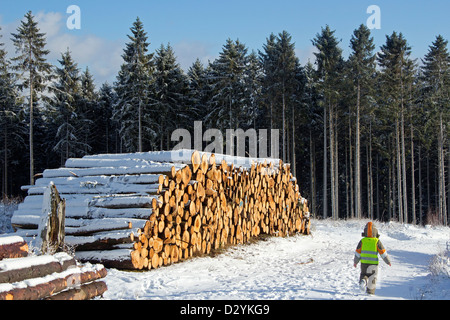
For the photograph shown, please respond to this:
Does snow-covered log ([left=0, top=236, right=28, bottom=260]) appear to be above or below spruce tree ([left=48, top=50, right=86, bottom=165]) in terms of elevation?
below

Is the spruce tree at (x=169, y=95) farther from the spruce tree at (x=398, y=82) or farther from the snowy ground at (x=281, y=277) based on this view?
the snowy ground at (x=281, y=277)

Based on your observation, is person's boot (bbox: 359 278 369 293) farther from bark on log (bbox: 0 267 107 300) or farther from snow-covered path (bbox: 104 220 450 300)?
bark on log (bbox: 0 267 107 300)

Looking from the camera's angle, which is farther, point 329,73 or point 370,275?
point 329,73

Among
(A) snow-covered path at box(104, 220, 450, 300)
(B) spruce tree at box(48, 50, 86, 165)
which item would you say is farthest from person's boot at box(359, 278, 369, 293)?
(B) spruce tree at box(48, 50, 86, 165)

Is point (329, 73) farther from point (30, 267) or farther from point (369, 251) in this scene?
point (30, 267)

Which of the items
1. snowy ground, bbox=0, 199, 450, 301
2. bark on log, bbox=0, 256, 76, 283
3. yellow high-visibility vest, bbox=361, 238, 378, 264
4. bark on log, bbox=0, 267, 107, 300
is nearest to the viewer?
bark on log, bbox=0, 267, 107, 300

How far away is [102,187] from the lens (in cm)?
859

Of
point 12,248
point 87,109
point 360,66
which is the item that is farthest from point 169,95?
point 12,248

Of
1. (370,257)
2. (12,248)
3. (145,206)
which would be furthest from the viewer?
(145,206)

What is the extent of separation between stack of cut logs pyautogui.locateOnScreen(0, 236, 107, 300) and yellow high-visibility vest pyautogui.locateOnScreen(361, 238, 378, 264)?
4271 millimetres

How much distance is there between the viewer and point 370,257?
6641 mm

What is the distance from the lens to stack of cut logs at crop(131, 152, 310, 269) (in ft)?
27.3

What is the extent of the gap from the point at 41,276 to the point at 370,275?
16.3 feet

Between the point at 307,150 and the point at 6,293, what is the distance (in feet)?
117
